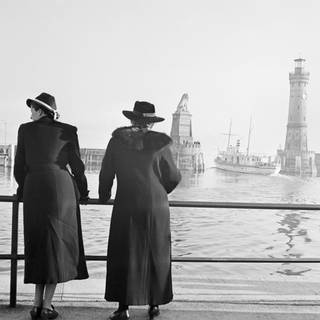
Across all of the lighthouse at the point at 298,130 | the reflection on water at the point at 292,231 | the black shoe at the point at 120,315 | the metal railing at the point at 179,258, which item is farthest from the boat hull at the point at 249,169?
the black shoe at the point at 120,315

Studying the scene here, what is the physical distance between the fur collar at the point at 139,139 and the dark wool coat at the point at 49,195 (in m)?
0.34

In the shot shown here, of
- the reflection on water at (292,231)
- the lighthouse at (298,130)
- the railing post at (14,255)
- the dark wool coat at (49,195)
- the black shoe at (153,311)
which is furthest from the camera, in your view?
the lighthouse at (298,130)

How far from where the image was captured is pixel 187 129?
140 meters

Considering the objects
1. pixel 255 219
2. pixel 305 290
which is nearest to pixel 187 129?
pixel 255 219

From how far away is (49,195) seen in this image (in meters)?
3.46

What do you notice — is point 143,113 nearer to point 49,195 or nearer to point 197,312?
point 49,195

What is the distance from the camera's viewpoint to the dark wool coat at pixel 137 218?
11.7 feet

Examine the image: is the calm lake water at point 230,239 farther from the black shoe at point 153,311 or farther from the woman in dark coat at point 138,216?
the woman in dark coat at point 138,216

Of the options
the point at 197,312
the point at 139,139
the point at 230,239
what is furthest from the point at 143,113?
the point at 230,239

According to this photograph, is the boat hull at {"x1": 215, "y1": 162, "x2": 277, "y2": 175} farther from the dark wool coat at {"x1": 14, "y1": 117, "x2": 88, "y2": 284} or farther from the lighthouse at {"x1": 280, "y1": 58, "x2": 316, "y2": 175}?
the dark wool coat at {"x1": 14, "y1": 117, "x2": 88, "y2": 284}

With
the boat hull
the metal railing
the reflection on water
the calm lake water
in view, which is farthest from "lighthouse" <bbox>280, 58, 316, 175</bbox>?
the metal railing

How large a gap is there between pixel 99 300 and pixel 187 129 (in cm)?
13619

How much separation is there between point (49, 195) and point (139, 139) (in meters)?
0.74

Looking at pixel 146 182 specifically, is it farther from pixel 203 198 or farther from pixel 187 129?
pixel 187 129
